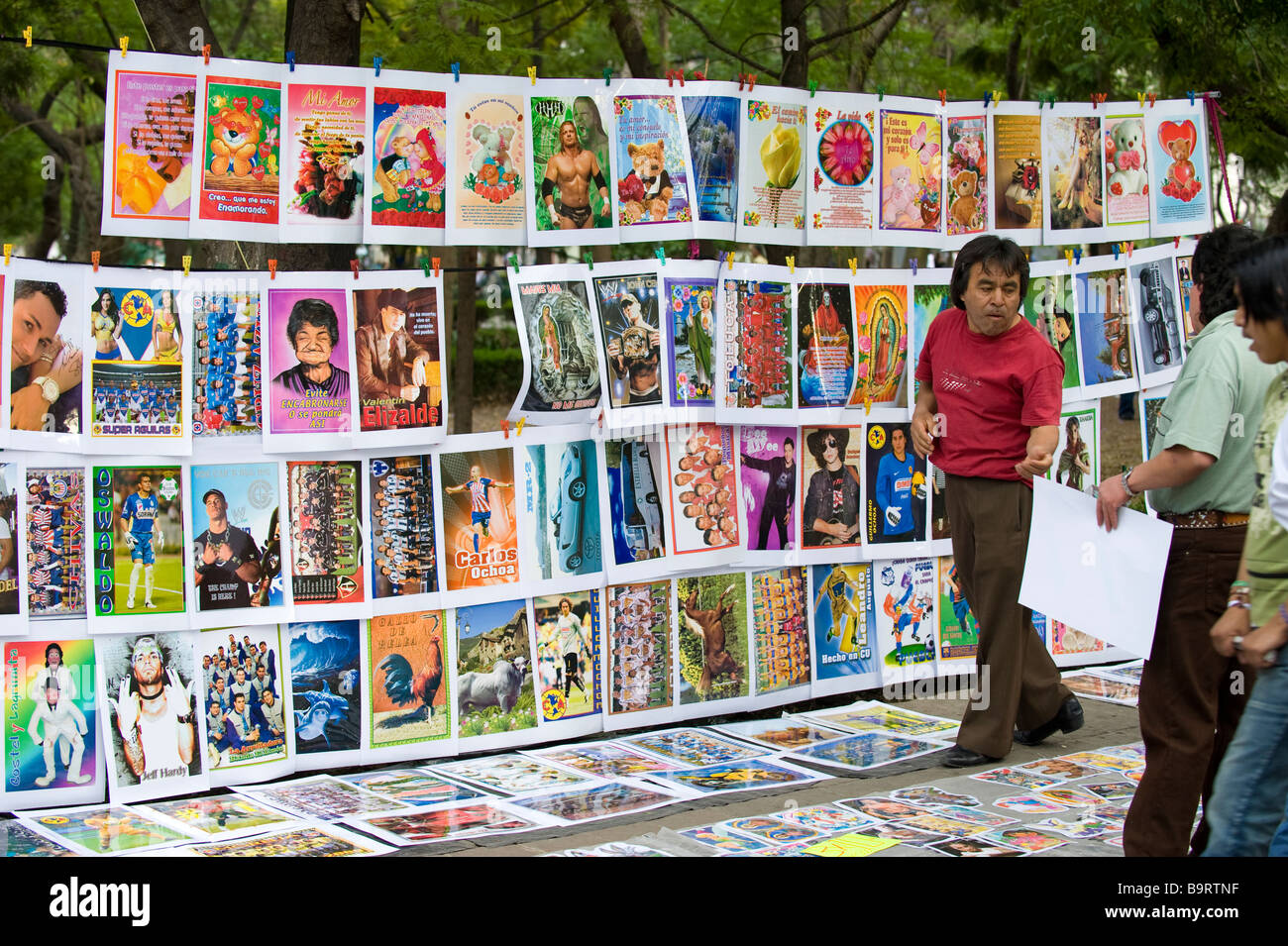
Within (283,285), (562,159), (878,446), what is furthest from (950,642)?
(283,285)

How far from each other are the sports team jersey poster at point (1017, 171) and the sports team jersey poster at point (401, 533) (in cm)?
269

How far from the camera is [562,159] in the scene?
475 centimetres

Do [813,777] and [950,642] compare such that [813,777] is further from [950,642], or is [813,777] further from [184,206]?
[184,206]

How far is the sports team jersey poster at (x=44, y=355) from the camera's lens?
4.02 m

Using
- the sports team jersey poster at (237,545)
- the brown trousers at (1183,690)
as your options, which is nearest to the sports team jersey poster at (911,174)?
the brown trousers at (1183,690)

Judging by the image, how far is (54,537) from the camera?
161 inches

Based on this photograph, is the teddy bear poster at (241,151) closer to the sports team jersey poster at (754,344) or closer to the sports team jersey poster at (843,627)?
the sports team jersey poster at (754,344)

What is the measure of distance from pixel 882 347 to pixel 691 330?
0.86 m

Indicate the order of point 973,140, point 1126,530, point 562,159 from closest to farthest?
point 1126,530 → point 562,159 → point 973,140

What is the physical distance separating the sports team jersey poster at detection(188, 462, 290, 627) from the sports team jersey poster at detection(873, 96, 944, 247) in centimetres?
263

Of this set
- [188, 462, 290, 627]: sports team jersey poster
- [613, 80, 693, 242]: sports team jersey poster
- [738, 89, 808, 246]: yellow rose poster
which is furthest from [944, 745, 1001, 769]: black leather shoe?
[188, 462, 290, 627]: sports team jersey poster

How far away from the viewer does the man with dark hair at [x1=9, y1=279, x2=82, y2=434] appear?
4023 mm

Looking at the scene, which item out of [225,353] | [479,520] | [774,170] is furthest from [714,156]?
[225,353]

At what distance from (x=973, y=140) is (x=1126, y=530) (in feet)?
A: 7.97
